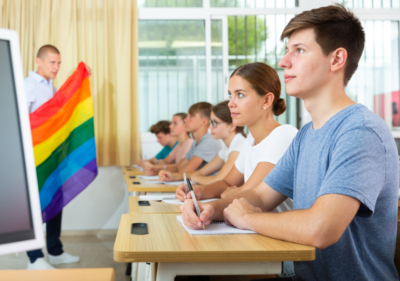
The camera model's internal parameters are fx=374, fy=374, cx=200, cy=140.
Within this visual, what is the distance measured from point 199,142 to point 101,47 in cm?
175

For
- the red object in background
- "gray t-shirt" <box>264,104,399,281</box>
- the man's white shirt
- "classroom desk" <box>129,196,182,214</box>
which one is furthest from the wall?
"gray t-shirt" <box>264,104,399,281</box>

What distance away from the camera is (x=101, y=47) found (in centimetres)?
423

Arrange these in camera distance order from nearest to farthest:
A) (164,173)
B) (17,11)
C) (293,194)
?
(293,194)
(164,173)
(17,11)

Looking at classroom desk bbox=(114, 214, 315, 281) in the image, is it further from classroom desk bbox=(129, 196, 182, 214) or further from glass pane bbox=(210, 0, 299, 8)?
glass pane bbox=(210, 0, 299, 8)

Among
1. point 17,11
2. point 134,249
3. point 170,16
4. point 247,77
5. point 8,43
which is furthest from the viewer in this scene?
point 170,16

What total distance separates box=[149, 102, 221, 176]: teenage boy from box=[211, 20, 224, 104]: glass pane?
910 mm

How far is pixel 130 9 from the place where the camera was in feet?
13.9

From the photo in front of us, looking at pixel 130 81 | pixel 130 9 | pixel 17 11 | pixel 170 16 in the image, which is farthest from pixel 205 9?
pixel 17 11

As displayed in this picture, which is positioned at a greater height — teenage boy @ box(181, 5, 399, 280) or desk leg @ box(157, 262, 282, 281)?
teenage boy @ box(181, 5, 399, 280)

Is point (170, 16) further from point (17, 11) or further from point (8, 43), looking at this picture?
point (8, 43)

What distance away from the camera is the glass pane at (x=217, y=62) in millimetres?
4477

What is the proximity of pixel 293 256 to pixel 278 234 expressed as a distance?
10cm

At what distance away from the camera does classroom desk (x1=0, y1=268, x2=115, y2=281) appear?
26.8 inches

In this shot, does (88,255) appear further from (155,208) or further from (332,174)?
(332,174)
